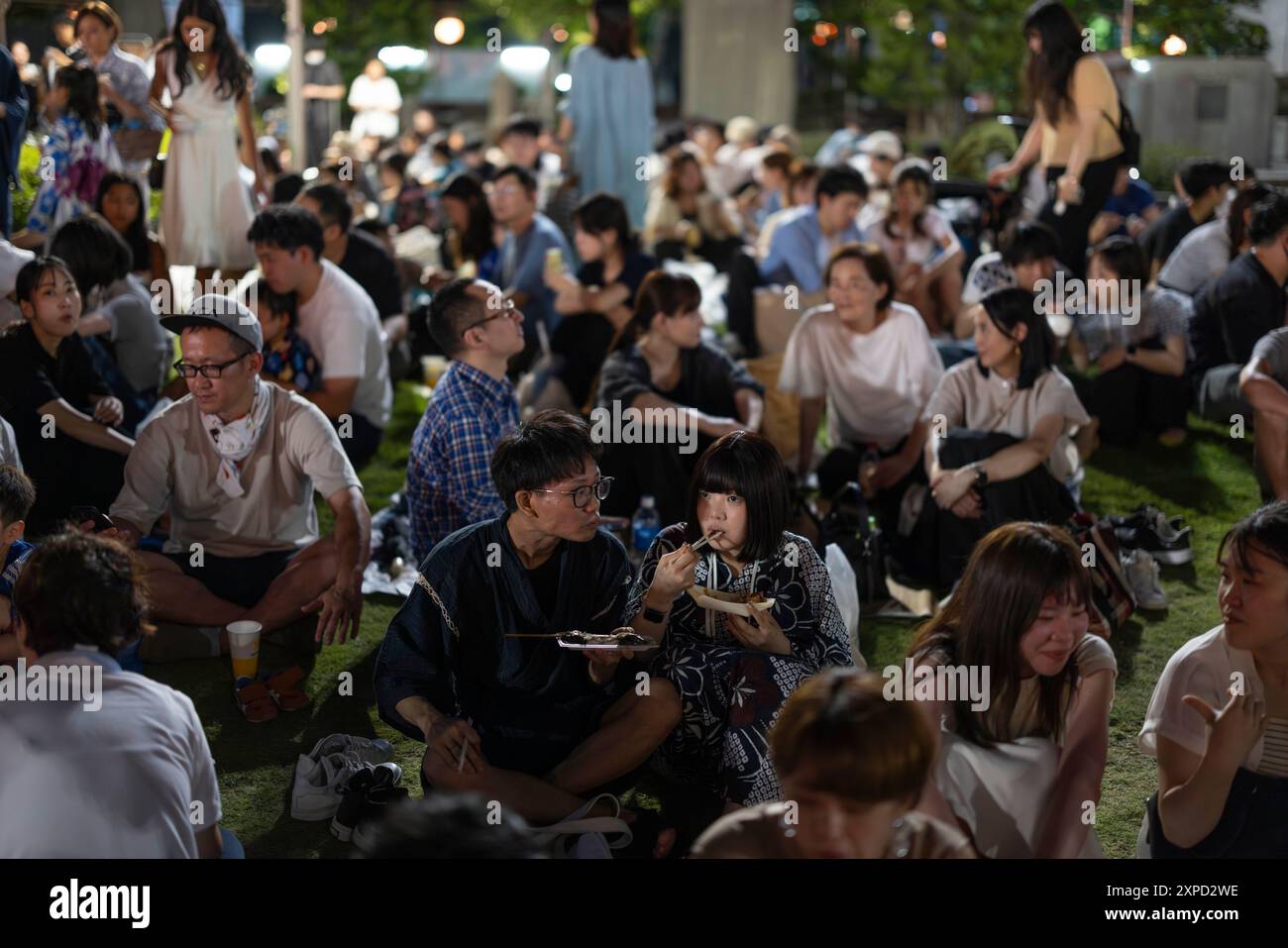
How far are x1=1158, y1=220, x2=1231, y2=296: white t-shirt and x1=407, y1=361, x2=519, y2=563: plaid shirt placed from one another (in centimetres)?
457

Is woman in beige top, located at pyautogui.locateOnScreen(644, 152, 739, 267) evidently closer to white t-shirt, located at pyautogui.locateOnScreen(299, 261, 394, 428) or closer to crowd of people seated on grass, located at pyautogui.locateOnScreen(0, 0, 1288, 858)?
crowd of people seated on grass, located at pyautogui.locateOnScreen(0, 0, 1288, 858)

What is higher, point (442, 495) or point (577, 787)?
point (442, 495)

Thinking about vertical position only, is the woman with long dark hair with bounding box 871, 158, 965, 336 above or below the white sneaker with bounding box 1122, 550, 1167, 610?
above

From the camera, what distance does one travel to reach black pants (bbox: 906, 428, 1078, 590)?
523 cm

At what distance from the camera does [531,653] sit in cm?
361

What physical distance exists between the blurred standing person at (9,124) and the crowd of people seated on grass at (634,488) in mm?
375

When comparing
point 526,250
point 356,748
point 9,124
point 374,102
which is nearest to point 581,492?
point 356,748

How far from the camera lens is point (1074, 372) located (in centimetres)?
831

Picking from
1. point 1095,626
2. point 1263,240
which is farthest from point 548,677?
point 1263,240

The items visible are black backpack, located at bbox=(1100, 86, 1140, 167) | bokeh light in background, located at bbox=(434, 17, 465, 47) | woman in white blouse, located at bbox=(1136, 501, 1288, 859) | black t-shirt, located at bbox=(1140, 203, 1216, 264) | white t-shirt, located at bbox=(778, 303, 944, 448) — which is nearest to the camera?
woman in white blouse, located at bbox=(1136, 501, 1288, 859)

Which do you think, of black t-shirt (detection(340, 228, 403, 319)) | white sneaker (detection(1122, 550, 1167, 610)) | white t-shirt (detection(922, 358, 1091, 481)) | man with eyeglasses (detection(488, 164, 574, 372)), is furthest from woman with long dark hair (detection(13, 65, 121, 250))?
white sneaker (detection(1122, 550, 1167, 610))

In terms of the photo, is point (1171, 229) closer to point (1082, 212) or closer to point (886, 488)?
point (1082, 212)

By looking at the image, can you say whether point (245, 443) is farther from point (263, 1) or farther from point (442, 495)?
point (263, 1)
